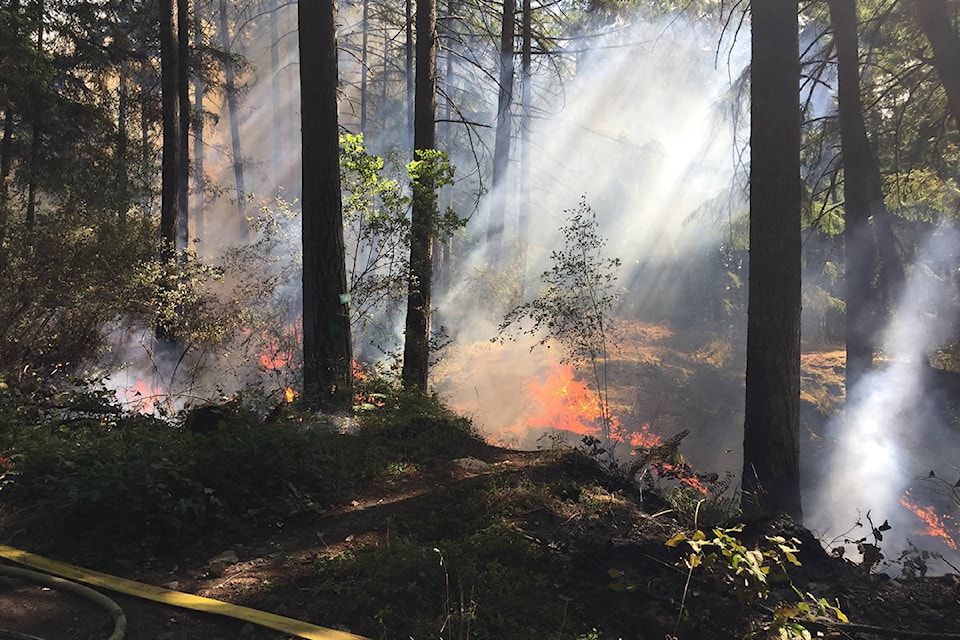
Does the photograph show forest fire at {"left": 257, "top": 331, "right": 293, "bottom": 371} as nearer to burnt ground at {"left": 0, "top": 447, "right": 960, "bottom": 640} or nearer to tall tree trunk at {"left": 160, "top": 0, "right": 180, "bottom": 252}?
Result: tall tree trunk at {"left": 160, "top": 0, "right": 180, "bottom": 252}

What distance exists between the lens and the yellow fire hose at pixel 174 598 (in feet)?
9.07

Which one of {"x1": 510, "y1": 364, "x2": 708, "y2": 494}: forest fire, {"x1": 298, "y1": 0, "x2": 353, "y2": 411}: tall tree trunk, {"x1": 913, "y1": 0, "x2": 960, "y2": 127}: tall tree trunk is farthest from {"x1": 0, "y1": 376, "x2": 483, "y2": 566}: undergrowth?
{"x1": 913, "y1": 0, "x2": 960, "y2": 127}: tall tree trunk

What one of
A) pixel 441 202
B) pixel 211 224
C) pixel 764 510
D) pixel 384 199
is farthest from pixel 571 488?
pixel 211 224

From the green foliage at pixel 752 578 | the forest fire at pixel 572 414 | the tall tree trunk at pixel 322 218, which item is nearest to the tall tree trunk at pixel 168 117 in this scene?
the tall tree trunk at pixel 322 218

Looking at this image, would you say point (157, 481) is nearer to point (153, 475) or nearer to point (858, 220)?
point (153, 475)

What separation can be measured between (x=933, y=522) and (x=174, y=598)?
12.6 m

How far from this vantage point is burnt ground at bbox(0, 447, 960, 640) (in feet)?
9.44

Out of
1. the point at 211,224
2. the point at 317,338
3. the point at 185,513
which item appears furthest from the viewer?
the point at 211,224

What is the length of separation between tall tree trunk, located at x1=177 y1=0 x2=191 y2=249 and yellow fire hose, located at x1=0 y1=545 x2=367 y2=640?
11668 mm

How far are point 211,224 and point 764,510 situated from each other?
123 feet

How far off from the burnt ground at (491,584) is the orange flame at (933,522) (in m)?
8.54

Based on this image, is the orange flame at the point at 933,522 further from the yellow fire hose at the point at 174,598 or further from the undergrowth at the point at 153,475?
the yellow fire hose at the point at 174,598

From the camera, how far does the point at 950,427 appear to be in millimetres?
11219

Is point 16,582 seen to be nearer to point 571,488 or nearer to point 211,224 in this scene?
point 571,488
